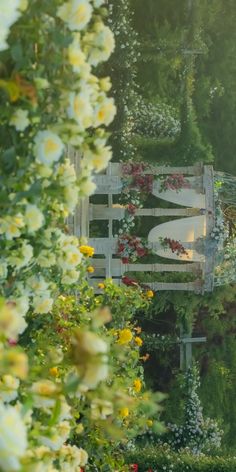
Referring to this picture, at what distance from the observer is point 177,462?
7344 millimetres

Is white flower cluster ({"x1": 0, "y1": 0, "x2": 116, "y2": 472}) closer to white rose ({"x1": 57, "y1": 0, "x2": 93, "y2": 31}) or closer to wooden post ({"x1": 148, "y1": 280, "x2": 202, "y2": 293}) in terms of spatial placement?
white rose ({"x1": 57, "y1": 0, "x2": 93, "y2": 31})

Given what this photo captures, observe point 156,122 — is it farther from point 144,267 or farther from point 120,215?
point 144,267

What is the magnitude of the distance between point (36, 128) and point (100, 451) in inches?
118

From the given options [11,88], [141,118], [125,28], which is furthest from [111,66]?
[11,88]

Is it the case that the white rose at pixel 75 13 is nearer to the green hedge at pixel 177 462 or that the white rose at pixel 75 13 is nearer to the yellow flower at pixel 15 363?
the yellow flower at pixel 15 363

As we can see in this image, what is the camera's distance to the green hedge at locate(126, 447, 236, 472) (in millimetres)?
7102

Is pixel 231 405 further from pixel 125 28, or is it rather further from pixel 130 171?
pixel 125 28

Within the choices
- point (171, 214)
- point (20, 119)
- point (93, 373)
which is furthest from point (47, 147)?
point (171, 214)

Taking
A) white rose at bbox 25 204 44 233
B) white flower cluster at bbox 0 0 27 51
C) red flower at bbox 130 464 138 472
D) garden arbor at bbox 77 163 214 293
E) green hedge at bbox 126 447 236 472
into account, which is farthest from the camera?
garden arbor at bbox 77 163 214 293

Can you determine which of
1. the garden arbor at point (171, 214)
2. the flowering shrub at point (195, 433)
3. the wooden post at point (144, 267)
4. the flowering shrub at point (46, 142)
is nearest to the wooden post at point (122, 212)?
the garden arbor at point (171, 214)

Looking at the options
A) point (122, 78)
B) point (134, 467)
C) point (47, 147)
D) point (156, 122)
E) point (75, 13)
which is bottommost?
point (134, 467)

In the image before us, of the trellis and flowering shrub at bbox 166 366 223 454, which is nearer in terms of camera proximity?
the trellis

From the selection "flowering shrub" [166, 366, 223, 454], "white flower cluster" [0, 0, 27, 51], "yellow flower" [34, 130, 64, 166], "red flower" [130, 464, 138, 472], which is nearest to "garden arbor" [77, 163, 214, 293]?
"red flower" [130, 464, 138, 472]

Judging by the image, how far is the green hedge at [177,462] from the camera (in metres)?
7.10
